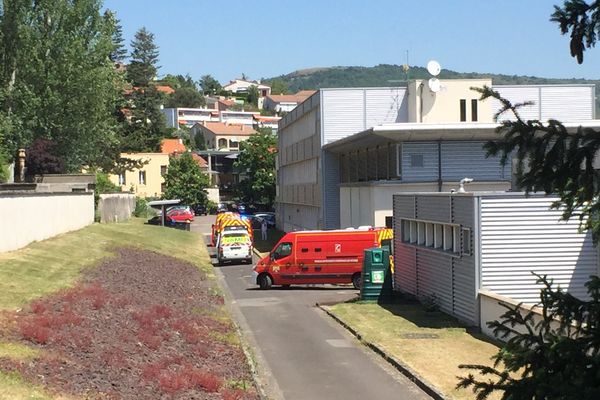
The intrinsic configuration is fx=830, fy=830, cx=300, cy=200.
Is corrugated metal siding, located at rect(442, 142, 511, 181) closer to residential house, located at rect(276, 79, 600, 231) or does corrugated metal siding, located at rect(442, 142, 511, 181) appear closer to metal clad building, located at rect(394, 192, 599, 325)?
residential house, located at rect(276, 79, 600, 231)

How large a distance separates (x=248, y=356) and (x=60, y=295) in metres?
5.14

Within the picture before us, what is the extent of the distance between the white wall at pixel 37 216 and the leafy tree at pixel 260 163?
5033 centimetres

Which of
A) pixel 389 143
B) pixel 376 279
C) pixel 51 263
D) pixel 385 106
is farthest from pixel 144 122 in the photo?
pixel 51 263

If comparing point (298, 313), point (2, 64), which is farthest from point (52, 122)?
point (298, 313)

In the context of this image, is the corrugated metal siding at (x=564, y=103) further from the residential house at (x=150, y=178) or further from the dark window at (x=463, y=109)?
the residential house at (x=150, y=178)

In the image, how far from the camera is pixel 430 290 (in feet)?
90.5

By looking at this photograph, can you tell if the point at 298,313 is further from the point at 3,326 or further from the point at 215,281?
the point at 3,326

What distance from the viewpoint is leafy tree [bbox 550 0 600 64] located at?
6.16 metres

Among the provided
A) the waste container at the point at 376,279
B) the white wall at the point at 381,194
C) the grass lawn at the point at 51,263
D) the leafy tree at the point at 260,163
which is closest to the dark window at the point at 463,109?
the white wall at the point at 381,194

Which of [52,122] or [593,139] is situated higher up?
[52,122]

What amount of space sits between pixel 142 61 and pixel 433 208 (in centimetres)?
10086

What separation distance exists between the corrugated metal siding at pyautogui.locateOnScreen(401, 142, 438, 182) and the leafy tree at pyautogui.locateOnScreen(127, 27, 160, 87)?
255ft

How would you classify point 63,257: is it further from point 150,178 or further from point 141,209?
point 150,178

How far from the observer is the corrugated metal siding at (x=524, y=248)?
74.4 ft
